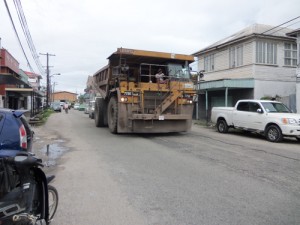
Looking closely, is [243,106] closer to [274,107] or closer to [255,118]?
[255,118]

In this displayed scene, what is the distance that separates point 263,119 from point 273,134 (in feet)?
2.81

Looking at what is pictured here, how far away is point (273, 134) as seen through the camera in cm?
1398

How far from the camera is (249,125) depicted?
1547 cm

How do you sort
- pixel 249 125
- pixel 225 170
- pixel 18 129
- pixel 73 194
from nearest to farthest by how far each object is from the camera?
pixel 18 129, pixel 73 194, pixel 225 170, pixel 249 125

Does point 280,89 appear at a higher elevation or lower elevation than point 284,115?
higher

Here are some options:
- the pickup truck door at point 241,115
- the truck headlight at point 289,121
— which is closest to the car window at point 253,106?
the pickup truck door at point 241,115

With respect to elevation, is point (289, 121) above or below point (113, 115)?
below

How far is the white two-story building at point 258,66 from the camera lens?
936 inches

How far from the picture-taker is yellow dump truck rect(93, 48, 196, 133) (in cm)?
1380

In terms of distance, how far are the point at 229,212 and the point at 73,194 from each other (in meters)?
2.66

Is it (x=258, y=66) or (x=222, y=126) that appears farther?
(x=258, y=66)

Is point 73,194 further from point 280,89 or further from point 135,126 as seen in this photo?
point 280,89

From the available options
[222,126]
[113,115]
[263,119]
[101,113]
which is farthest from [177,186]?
[101,113]

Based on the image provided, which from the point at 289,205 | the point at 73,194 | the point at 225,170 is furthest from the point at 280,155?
the point at 73,194
